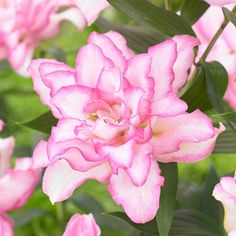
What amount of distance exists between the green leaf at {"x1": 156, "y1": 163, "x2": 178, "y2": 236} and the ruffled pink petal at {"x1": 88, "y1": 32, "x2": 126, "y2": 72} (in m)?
0.11

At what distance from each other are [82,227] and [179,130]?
0.13 meters

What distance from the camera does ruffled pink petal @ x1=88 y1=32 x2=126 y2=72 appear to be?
59 cm

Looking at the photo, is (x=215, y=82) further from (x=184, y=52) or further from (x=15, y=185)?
(x=15, y=185)

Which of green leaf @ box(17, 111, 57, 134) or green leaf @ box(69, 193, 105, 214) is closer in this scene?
green leaf @ box(17, 111, 57, 134)

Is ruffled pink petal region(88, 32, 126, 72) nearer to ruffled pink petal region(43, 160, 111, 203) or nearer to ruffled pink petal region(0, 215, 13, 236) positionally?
ruffled pink petal region(43, 160, 111, 203)

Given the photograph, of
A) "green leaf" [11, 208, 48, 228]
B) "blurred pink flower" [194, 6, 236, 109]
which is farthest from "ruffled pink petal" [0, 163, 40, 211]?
Answer: "green leaf" [11, 208, 48, 228]

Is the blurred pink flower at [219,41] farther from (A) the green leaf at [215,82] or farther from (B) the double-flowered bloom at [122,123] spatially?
(B) the double-flowered bloom at [122,123]

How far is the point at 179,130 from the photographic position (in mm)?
594

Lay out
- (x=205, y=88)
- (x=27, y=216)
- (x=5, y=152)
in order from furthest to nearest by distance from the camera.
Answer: (x=27, y=216)
(x=5, y=152)
(x=205, y=88)

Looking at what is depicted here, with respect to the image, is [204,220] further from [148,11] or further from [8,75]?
[8,75]

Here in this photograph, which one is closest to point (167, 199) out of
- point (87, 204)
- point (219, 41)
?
point (219, 41)

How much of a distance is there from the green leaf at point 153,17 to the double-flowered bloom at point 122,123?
30 mm

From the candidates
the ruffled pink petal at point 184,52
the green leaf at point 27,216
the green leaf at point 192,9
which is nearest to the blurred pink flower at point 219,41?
the green leaf at point 192,9

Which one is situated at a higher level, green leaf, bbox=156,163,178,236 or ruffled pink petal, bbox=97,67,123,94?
ruffled pink petal, bbox=97,67,123,94
